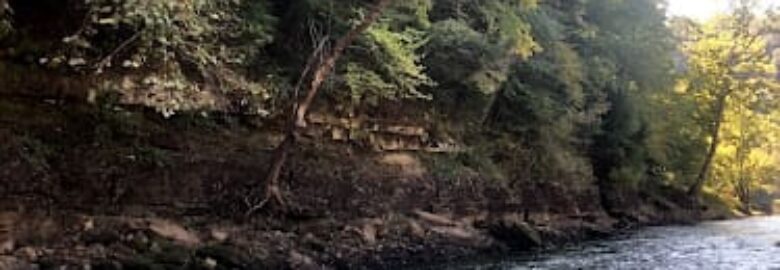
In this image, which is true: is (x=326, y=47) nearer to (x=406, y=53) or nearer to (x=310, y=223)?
(x=406, y=53)

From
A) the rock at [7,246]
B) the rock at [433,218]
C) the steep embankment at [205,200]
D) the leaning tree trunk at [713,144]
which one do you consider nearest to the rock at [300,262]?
the steep embankment at [205,200]

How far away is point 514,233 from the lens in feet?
85.8

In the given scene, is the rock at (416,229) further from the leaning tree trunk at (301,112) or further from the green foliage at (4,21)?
the green foliage at (4,21)

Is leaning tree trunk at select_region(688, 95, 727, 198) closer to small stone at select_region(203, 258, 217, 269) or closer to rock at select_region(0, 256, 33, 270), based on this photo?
small stone at select_region(203, 258, 217, 269)

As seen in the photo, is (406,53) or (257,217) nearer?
(257,217)

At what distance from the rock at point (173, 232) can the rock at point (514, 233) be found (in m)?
10.9

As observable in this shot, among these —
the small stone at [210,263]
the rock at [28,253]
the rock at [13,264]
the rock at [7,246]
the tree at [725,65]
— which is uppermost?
the tree at [725,65]

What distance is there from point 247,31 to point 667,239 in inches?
664

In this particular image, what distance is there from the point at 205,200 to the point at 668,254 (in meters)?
12.7

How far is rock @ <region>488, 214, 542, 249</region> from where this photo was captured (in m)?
25.8

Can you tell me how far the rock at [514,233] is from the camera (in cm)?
2583

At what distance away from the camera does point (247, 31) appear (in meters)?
19.7

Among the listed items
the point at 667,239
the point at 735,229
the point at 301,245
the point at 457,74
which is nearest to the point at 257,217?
the point at 301,245

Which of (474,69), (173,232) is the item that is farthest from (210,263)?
(474,69)
